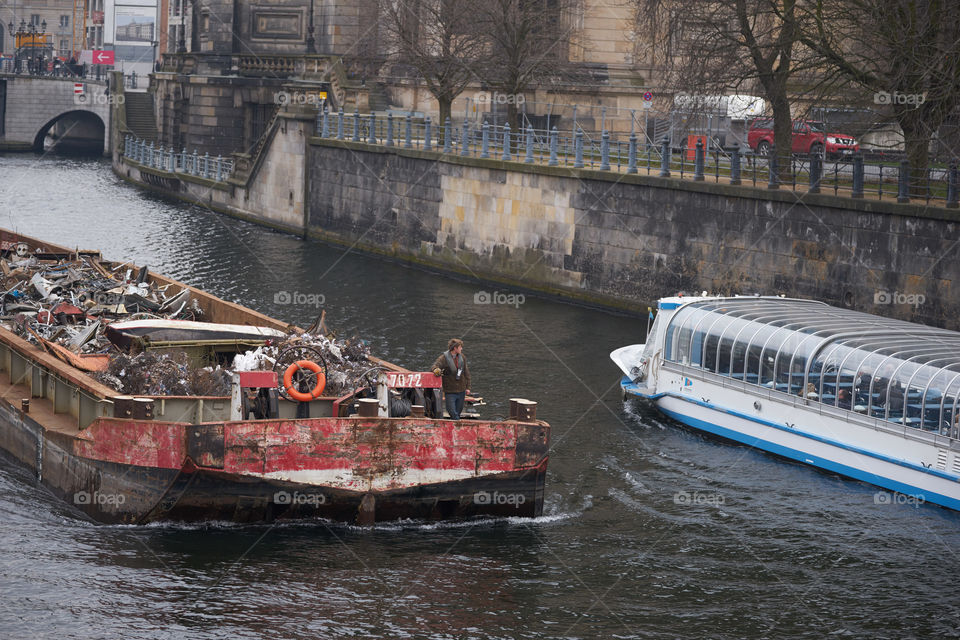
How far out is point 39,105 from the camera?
91.1 meters

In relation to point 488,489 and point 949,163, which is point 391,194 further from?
point 488,489

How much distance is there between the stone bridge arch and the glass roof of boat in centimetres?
6964

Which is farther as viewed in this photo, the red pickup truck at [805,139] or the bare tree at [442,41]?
the bare tree at [442,41]

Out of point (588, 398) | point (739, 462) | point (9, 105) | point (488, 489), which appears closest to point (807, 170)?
point (588, 398)

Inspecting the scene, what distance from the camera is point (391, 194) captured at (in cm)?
4797

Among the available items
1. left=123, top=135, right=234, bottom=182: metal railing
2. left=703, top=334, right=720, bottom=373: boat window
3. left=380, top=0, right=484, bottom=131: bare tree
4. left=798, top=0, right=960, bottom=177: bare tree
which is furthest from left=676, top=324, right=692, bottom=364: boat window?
left=123, top=135, right=234, bottom=182: metal railing

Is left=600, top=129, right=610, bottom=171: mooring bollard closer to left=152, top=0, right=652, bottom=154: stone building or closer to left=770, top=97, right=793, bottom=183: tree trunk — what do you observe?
left=770, top=97, right=793, bottom=183: tree trunk

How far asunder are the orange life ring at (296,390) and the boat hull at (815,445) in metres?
8.60

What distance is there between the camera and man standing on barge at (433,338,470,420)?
1991 cm

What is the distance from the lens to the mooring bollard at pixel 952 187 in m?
30.3

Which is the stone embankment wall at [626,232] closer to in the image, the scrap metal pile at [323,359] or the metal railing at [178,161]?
the metal railing at [178,161]

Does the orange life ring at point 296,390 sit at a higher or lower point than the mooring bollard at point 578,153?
lower

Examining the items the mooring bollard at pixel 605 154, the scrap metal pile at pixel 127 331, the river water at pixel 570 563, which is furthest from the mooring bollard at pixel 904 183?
the scrap metal pile at pixel 127 331

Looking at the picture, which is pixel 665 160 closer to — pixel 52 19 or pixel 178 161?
pixel 178 161
